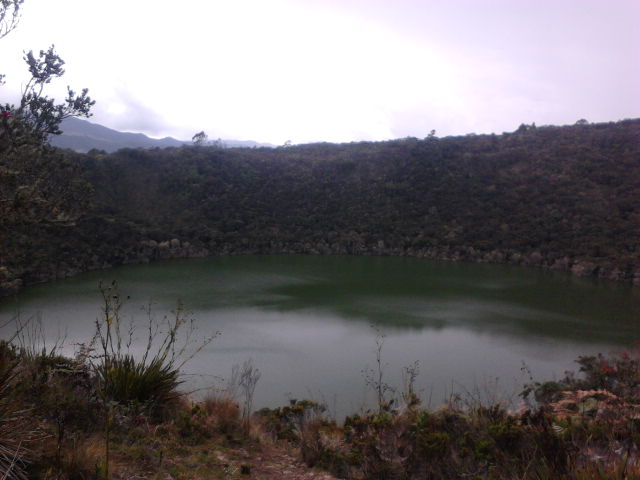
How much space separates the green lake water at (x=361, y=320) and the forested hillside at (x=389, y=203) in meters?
2.25

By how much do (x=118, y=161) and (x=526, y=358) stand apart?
2570 cm

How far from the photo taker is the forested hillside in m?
20.3

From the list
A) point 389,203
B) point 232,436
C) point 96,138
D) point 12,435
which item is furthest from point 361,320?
point 96,138

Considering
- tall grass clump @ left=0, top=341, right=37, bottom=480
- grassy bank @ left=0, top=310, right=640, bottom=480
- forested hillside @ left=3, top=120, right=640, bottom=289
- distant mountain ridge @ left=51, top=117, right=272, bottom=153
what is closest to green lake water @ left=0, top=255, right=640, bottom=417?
grassy bank @ left=0, top=310, right=640, bottom=480

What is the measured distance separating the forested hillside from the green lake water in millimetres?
2245

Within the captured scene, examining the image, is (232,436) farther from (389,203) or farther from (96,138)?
(96,138)

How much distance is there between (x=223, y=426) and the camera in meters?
4.05

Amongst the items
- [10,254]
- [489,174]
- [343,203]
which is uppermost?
[489,174]

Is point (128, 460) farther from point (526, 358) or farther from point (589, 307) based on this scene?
point (589, 307)

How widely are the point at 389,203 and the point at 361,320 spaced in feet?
54.2

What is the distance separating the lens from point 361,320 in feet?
37.9

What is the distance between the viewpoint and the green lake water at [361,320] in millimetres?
7496

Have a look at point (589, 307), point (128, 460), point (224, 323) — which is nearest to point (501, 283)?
point (589, 307)

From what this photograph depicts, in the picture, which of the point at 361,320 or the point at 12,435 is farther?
the point at 361,320
